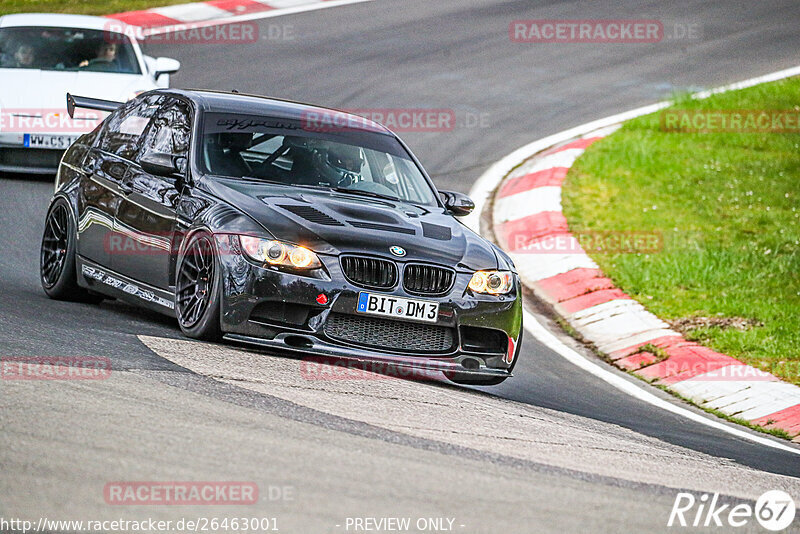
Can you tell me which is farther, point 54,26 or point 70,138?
point 54,26

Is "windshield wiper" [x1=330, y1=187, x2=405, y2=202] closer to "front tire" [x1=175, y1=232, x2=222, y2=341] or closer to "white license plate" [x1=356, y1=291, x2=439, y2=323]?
"front tire" [x1=175, y1=232, x2=222, y2=341]

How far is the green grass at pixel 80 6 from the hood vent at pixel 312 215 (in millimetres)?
15066

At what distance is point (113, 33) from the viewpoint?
14.1 m

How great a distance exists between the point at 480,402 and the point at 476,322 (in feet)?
1.78

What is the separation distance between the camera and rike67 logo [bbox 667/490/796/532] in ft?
15.2

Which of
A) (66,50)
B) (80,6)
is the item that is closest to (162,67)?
(66,50)

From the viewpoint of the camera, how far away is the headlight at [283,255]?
21.8ft

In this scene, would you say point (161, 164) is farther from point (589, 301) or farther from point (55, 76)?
point (55, 76)

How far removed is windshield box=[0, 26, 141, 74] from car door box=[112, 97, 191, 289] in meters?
5.60

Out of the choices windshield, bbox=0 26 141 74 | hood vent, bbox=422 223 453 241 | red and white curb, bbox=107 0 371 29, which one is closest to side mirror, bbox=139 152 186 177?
hood vent, bbox=422 223 453 241

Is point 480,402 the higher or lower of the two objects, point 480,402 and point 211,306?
the lower

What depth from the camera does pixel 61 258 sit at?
8492 mm

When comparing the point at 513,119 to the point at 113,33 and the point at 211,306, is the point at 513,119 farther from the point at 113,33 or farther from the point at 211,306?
the point at 211,306

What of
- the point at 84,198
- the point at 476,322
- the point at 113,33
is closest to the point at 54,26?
the point at 113,33
